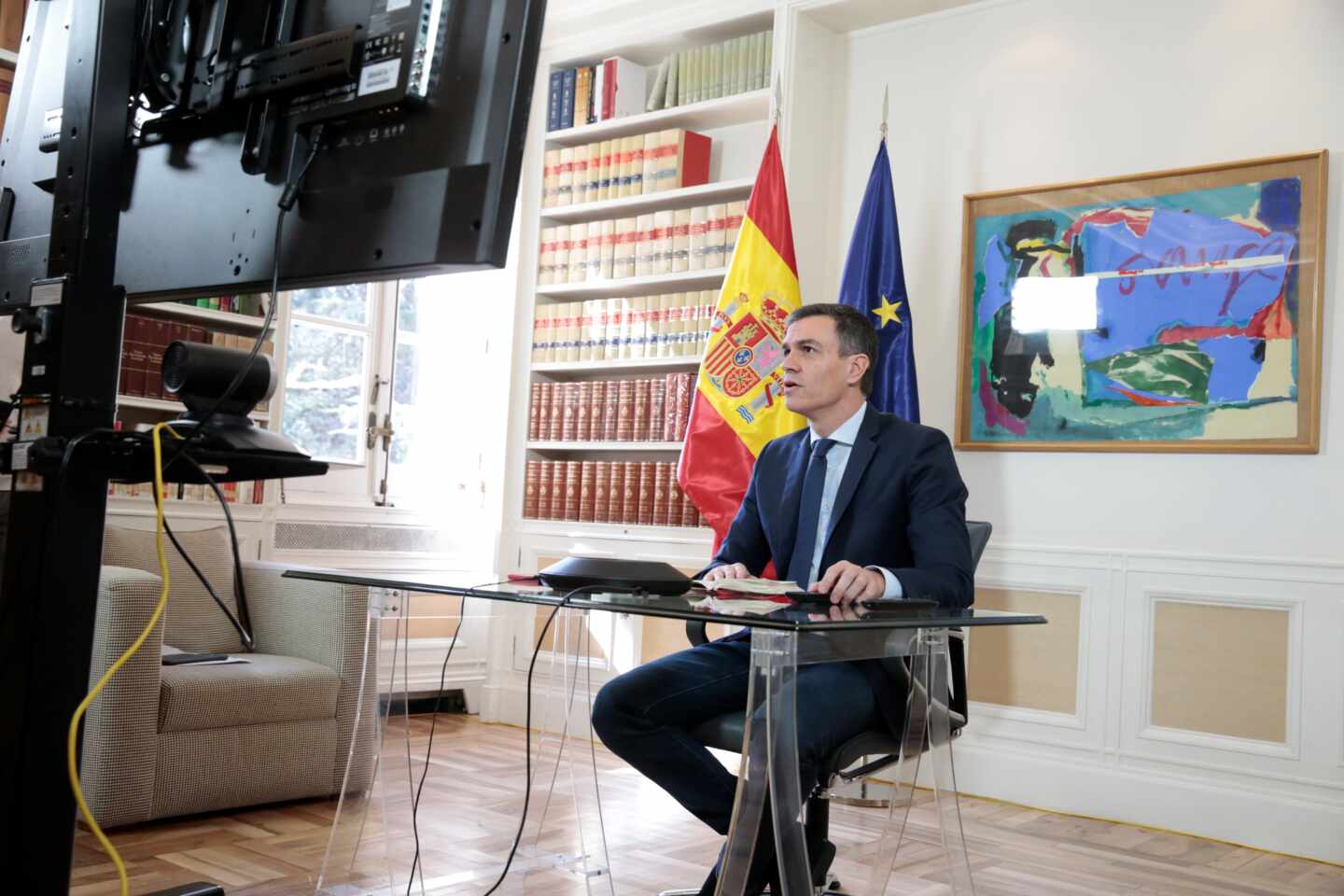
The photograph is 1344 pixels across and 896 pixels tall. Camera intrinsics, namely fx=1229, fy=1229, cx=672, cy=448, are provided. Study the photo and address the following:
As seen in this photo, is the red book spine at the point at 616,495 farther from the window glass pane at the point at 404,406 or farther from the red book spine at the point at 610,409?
the window glass pane at the point at 404,406

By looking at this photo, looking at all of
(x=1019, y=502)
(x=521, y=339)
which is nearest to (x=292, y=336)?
(x=521, y=339)

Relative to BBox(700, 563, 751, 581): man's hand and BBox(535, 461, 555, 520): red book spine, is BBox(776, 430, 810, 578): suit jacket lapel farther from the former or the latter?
BBox(535, 461, 555, 520): red book spine

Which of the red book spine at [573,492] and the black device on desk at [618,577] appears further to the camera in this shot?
the red book spine at [573,492]

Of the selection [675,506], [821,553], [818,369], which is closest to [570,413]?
[675,506]

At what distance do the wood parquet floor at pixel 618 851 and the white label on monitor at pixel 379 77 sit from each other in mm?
1654

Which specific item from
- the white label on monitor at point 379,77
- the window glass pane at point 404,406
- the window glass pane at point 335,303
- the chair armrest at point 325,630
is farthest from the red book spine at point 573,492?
the white label on monitor at point 379,77

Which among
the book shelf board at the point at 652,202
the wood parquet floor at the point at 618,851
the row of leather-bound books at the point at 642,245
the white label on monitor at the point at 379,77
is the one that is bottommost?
the wood parquet floor at the point at 618,851

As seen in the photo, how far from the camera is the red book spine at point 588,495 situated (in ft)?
15.4

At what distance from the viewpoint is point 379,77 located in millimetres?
1267

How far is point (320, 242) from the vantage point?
131 centimetres

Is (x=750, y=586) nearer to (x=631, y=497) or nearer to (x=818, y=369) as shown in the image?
(x=818, y=369)

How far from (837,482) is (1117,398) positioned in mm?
1620

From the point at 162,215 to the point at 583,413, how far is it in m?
3.31

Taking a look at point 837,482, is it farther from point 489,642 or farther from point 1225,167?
point 489,642
